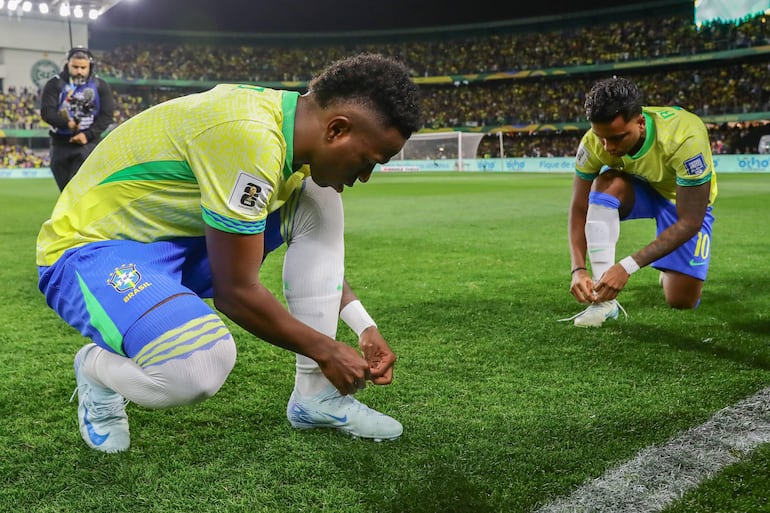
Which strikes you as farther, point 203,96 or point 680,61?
point 680,61

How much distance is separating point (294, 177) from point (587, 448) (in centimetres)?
128

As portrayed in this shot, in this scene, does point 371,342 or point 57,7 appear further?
point 57,7

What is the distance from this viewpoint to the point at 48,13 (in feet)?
142

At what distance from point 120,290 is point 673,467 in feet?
5.58

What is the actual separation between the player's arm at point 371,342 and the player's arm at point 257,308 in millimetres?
108

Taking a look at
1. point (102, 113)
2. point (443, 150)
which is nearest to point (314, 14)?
point (443, 150)

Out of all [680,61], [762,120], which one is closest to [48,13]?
[680,61]

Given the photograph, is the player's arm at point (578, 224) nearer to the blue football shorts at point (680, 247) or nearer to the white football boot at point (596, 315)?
the white football boot at point (596, 315)

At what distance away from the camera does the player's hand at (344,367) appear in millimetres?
1845

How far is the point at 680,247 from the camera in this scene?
3.93 metres

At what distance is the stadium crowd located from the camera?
3641 cm

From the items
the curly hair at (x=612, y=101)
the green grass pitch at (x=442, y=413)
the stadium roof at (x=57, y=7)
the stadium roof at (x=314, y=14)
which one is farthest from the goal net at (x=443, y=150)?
the curly hair at (x=612, y=101)

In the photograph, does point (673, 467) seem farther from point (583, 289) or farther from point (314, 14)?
point (314, 14)

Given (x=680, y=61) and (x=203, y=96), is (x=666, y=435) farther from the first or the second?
(x=680, y=61)
